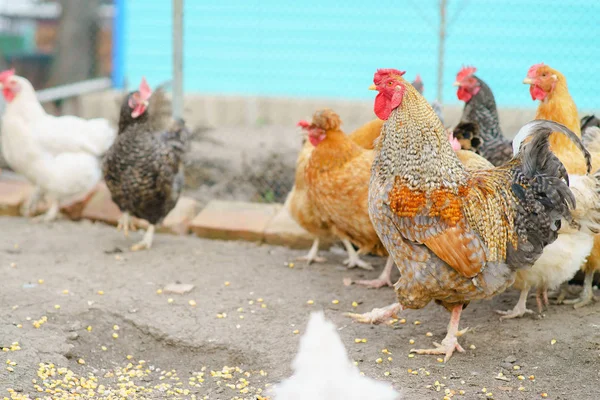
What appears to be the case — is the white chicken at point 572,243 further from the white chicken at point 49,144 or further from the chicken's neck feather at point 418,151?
the white chicken at point 49,144

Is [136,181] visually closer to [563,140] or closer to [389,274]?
[389,274]

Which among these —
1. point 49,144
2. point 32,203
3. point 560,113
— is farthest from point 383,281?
point 32,203

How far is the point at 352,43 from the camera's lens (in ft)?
27.5

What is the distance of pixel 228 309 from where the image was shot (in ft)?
15.3

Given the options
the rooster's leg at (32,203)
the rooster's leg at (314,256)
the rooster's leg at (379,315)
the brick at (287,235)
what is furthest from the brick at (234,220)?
the rooster's leg at (379,315)

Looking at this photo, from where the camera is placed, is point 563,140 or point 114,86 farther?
point 114,86

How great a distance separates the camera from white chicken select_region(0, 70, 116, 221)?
6402 mm

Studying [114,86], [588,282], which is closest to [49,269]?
[588,282]

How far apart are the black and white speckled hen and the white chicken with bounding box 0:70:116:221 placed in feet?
2.43

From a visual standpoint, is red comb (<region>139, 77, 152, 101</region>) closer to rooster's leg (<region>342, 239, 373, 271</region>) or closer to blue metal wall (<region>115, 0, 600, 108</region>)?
rooster's leg (<region>342, 239, 373, 271</region>)

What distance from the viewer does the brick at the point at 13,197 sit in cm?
709

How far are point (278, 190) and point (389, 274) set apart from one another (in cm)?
235

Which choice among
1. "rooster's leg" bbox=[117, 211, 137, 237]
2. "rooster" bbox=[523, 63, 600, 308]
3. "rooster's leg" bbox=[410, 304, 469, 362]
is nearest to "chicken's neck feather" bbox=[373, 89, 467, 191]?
"rooster's leg" bbox=[410, 304, 469, 362]

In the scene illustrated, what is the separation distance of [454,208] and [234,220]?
3.11 metres
